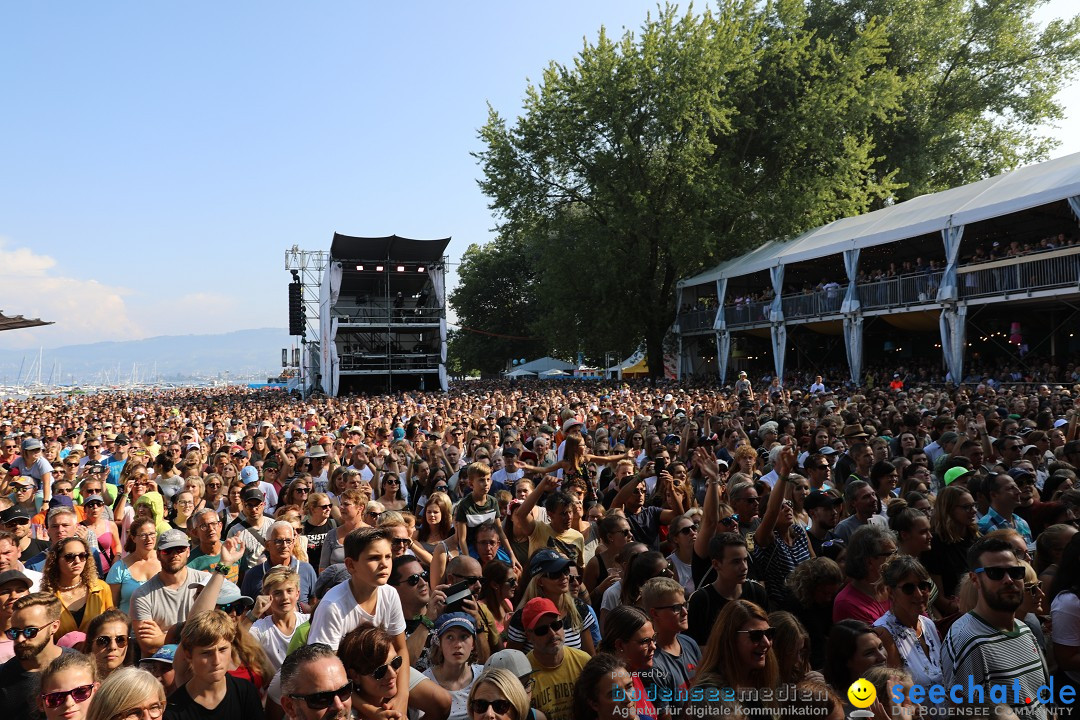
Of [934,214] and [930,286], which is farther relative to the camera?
[934,214]

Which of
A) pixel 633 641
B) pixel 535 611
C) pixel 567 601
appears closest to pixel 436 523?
pixel 567 601

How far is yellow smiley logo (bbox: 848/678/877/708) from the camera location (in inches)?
112

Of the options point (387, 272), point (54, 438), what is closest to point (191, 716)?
point (54, 438)

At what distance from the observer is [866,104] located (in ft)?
99.7

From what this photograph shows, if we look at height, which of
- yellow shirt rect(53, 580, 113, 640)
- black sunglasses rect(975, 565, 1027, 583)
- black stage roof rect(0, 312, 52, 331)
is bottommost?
yellow shirt rect(53, 580, 113, 640)

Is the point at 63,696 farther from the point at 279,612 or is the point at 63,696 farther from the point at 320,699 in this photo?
the point at 279,612

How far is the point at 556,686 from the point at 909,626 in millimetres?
1704

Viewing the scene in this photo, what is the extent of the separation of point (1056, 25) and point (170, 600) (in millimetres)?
42111

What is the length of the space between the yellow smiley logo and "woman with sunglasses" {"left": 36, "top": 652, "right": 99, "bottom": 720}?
2894mm

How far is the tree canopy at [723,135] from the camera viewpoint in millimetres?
29922

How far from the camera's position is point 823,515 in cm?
528

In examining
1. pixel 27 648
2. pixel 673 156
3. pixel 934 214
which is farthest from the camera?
pixel 673 156

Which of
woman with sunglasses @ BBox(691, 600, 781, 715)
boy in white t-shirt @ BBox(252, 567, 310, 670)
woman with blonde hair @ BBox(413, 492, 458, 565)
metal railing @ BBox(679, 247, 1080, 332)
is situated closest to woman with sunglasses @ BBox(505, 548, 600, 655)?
woman with sunglasses @ BBox(691, 600, 781, 715)

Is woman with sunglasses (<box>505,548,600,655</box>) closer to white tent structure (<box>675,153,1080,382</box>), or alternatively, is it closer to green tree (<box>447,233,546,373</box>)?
white tent structure (<box>675,153,1080,382</box>)
